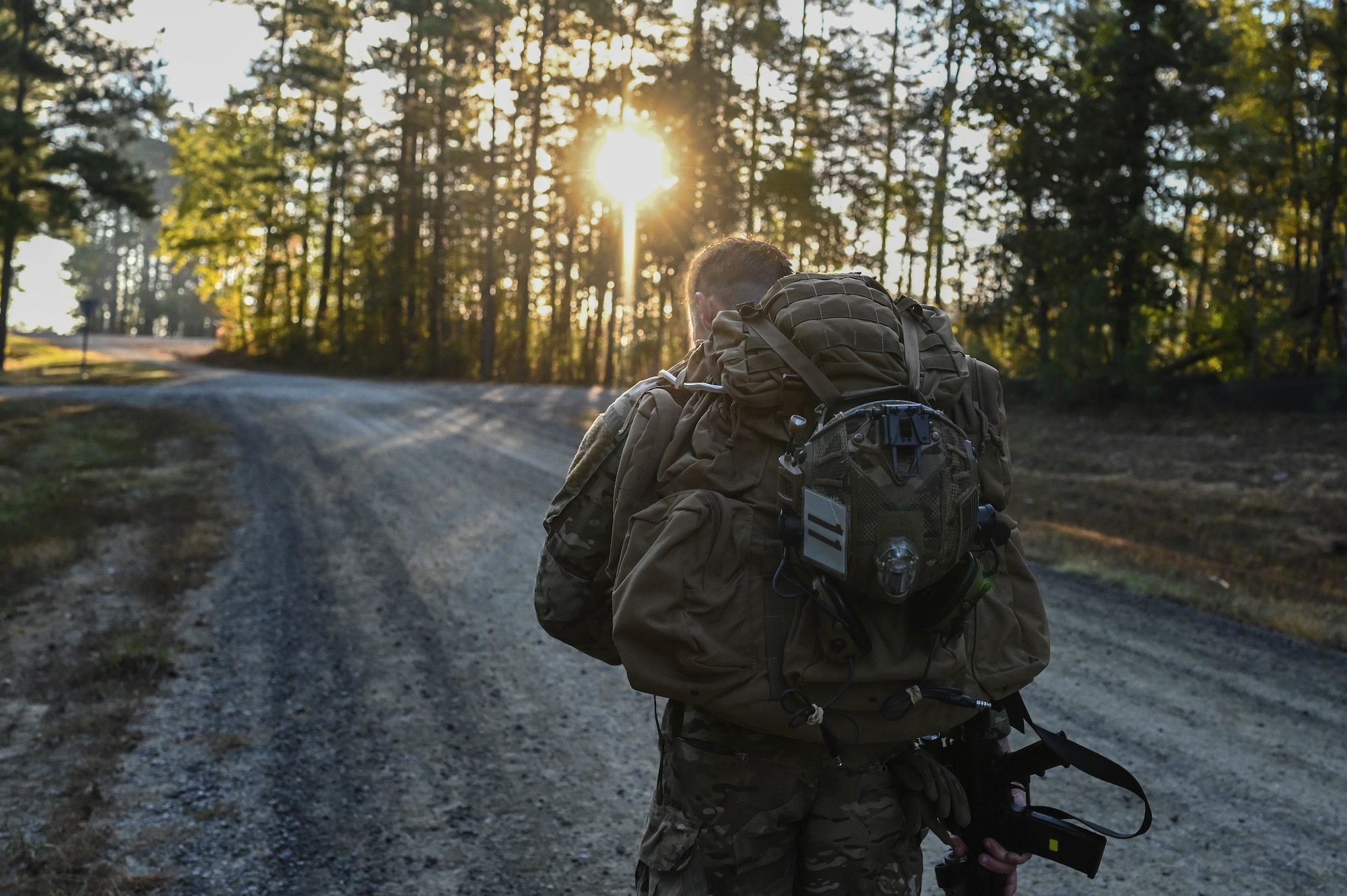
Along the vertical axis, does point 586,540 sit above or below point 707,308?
below

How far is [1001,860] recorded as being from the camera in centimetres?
225

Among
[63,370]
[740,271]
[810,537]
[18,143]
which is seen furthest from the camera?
[63,370]

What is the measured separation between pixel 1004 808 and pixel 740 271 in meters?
1.28

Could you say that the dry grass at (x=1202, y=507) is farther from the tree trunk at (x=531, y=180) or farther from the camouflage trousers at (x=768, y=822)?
the tree trunk at (x=531, y=180)

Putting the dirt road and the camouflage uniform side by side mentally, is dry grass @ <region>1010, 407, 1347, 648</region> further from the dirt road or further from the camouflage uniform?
the camouflage uniform

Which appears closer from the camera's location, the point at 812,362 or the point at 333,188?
the point at 812,362

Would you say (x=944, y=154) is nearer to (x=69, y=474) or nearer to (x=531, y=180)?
(x=531, y=180)

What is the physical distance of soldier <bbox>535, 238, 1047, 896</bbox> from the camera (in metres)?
2.00

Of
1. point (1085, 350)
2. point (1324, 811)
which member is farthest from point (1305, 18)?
point (1324, 811)

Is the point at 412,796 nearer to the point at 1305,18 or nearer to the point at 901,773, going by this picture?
the point at 901,773

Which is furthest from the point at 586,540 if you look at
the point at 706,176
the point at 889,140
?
the point at 889,140

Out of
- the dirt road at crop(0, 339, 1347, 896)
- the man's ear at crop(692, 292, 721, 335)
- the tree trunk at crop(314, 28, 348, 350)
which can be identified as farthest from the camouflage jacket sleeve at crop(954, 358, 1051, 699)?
the tree trunk at crop(314, 28, 348, 350)

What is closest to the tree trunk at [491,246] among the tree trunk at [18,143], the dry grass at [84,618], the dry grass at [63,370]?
the dry grass at [63,370]

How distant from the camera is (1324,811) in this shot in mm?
4406
